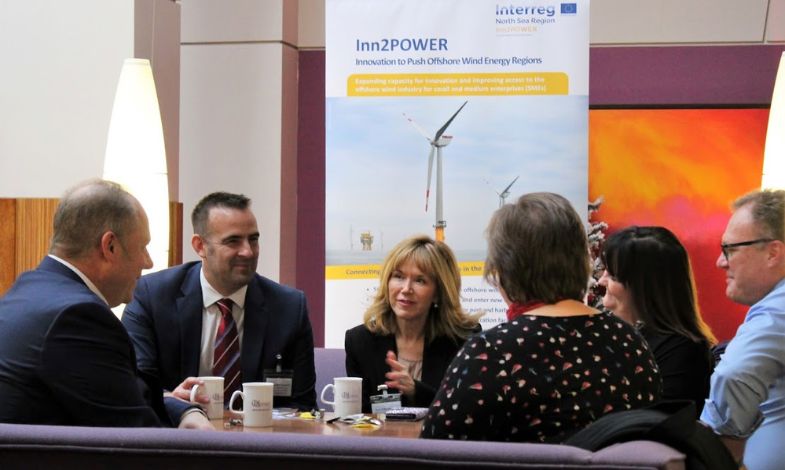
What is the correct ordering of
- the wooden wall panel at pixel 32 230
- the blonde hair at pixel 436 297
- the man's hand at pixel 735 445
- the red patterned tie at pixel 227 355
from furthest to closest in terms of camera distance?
the wooden wall panel at pixel 32 230, the blonde hair at pixel 436 297, the red patterned tie at pixel 227 355, the man's hand at pixel 735 445

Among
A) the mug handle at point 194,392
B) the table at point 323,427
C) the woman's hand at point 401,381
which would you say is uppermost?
the mug handle at point 194,392

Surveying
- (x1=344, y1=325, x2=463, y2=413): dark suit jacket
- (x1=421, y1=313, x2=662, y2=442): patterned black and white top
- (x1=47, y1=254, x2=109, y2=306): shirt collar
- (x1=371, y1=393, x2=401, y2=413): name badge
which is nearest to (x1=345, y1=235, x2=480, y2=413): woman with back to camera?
(x1=344, y1=325, x2=463, y2=413): dark suit jacket

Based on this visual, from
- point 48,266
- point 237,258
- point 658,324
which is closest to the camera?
point 48,266

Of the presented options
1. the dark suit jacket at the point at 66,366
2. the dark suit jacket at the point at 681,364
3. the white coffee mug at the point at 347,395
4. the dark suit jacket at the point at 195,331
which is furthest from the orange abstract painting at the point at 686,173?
the dark suit jacket at the point at 66,366

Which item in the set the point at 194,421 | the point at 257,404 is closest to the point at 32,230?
the point at 257,404

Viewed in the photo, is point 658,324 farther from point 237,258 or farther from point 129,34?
point 129,34

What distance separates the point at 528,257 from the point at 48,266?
1207 millimetres

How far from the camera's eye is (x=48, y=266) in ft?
9.09

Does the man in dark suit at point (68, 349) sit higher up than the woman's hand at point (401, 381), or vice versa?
the man in dark suit at point (68, 349)

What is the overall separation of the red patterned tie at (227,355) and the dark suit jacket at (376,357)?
46cm

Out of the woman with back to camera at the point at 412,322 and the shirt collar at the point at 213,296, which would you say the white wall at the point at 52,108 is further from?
the woman with back to camera at the point at 412,322

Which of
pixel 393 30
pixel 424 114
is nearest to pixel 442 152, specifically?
pixel 424 114

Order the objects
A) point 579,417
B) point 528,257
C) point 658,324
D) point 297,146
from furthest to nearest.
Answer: point 297,146 < point 658,324 < point 528,257 < point 579,417

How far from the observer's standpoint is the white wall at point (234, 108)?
729 cm
